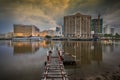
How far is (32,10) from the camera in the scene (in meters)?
31.6

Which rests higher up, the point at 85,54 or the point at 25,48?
the point at 25,48

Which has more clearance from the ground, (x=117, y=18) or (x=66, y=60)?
(x=117, y=18)

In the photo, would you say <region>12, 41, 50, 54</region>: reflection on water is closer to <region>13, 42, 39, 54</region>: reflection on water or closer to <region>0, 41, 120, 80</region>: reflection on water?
<region>13, 42, 39, 54</region>: reflection on water

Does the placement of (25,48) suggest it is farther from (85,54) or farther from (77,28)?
(77,28)

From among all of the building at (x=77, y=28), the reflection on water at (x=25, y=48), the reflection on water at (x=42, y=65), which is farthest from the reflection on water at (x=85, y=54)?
the building at (x=77, y=28)

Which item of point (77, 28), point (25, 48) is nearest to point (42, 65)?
point (25, 48)

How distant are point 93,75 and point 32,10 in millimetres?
24987

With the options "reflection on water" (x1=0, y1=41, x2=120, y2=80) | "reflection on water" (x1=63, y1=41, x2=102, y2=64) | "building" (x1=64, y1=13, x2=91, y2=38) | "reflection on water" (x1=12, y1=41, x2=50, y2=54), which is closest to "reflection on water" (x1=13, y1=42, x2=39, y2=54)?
"reflection on water" (x1=12, y1=41, x2=50, y2=54)

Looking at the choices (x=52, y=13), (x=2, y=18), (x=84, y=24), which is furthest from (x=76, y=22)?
(x=2, y=18)

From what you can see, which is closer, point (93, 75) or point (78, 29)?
point (93, 75)

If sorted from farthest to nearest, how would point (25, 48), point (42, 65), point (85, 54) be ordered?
point (25, 48) → point (85, 54) → point (42, 65)

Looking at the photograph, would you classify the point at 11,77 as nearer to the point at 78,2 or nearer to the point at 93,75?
→ the point at 93,75

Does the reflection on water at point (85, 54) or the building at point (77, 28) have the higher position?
the building at point (77, 28)

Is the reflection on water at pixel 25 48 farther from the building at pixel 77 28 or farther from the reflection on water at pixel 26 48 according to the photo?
the building at pixel 77 28
